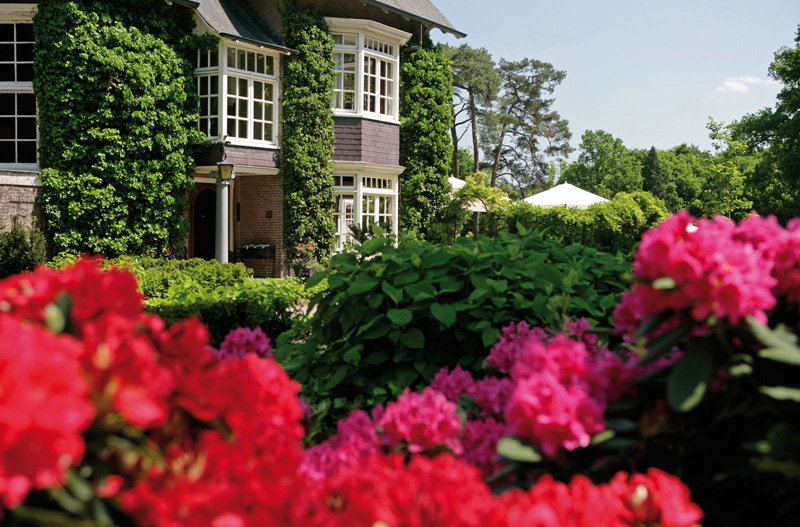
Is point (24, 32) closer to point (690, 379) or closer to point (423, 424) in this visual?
point (423, 424)

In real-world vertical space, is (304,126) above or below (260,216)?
above

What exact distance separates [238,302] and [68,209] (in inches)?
296

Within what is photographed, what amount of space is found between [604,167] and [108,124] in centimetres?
5835

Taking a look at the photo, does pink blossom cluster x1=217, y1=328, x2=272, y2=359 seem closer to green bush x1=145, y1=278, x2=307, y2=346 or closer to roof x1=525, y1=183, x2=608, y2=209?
green bush x1=145, y1=278, x2=307, y2=346

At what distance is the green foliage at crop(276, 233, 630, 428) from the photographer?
295 centimetres

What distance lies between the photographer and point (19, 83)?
43.6 feet

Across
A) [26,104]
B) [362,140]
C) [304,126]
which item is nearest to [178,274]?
[26,104]

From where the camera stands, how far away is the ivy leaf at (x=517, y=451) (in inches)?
51.1

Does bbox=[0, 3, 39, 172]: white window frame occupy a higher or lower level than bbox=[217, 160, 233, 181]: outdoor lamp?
higher

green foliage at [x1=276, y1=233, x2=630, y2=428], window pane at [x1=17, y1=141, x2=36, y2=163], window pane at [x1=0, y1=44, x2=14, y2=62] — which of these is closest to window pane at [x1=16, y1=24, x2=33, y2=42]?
window pane at [x1=0, y1=44, x2=14, y2=62]

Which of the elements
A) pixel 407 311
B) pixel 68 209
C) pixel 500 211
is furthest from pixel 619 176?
pixel 407 311

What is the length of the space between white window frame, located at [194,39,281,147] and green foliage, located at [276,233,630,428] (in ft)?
40.7

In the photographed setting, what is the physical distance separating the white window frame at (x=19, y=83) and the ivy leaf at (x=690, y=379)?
47.2 feet

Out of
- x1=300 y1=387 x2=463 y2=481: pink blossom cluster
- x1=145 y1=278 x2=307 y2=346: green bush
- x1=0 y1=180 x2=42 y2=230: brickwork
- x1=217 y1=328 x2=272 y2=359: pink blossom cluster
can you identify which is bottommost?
x1=145 y1=278 x2=307 y2=346: green bush
